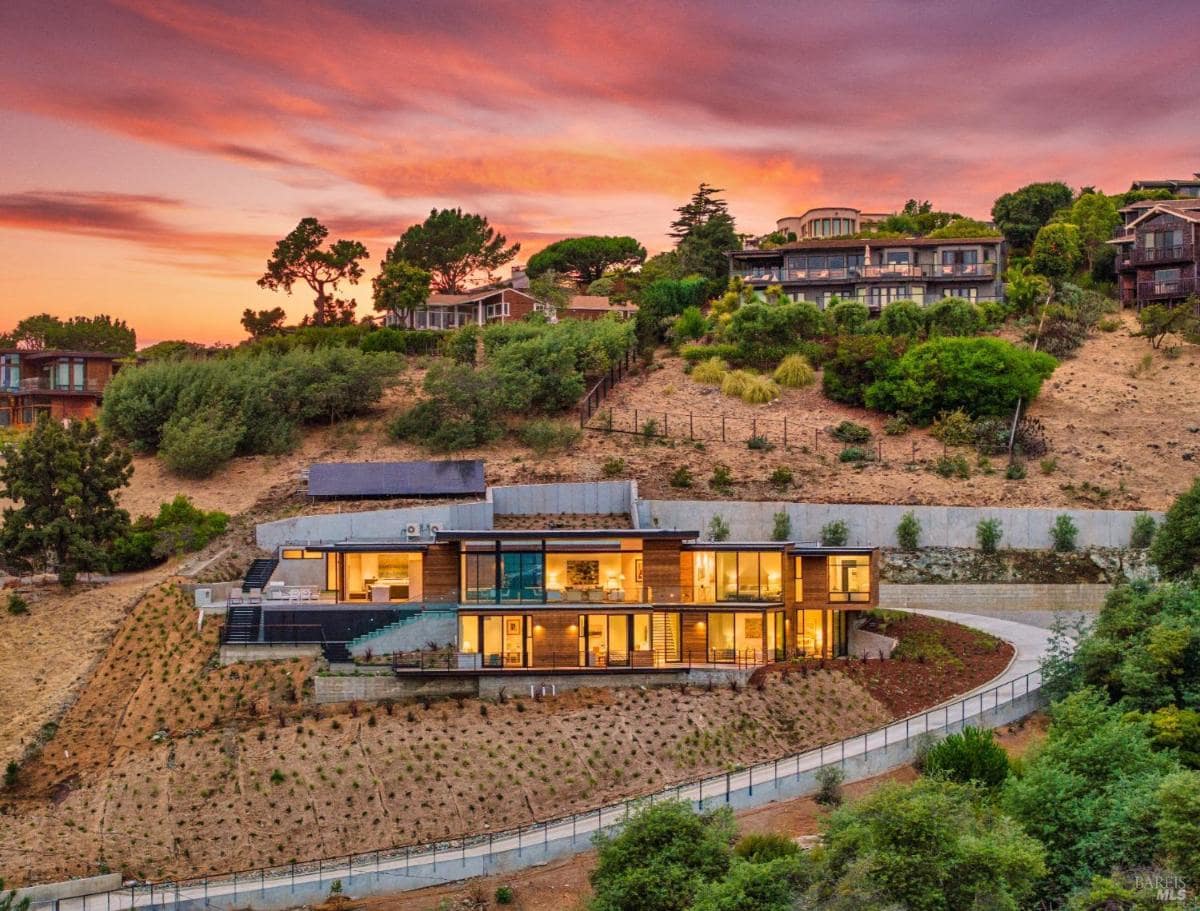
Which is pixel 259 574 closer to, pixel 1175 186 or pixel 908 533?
pixel 908 533

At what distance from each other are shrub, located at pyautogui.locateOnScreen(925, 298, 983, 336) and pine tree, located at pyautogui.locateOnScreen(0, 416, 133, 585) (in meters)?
39.7

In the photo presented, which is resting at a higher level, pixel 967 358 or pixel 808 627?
pixel 967 358

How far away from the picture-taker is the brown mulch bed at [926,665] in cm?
3881

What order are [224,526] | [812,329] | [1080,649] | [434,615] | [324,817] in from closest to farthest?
[324,817] < [1080,649] < [434,615] < [224,526] < [812,329]

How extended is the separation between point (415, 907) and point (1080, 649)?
59.4 ft

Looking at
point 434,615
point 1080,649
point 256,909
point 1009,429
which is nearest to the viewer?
point 256,909

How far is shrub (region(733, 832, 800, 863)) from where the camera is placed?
29781 mm

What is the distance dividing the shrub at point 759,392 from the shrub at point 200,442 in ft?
71.3

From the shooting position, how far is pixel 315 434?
6269 cm

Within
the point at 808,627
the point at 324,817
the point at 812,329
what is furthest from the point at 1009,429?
the point at 324,817

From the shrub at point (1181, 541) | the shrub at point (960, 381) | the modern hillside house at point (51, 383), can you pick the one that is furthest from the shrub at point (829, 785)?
the modern hillside house at point (51, 383)

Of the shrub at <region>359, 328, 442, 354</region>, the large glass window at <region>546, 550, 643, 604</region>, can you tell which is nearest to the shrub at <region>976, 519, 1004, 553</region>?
the large glass window at <region>546, 550, 643, 604</region>

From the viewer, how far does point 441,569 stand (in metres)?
41.8

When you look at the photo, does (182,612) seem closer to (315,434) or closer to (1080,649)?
(315,434)
